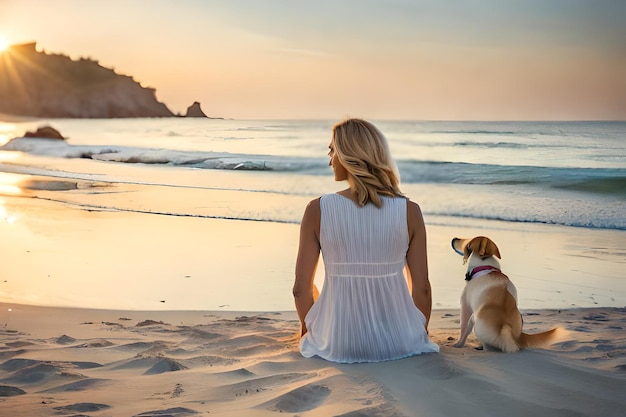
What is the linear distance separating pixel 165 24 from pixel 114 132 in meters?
13.9

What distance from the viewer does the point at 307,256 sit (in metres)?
4.18

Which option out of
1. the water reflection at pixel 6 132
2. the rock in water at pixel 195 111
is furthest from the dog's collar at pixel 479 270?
the rock in water at pixel 195 111

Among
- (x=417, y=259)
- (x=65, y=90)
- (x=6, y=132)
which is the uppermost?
(x=65, y=90)

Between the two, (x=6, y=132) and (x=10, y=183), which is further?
(x=6, y=132)

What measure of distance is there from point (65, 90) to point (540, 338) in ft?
208

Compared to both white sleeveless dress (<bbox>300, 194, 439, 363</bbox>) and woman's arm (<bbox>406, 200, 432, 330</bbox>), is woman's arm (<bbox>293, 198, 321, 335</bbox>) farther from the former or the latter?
woman's arm (<bbox>406, 200, 432, 330</bbox>)

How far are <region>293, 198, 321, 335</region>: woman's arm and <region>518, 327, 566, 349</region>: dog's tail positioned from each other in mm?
1299

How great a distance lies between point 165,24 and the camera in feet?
93.3

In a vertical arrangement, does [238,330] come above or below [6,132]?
below

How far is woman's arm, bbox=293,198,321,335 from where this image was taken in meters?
4.05

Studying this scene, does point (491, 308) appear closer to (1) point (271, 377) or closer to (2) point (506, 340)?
(2) point (506, 340)

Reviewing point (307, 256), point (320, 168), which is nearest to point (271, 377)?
point (307, 256)

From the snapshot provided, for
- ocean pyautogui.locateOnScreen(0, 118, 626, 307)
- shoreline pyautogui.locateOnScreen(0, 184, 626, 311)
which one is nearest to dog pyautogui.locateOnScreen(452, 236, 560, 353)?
shoreline pyautogui.locateOnScreen(0, 184, 626, 311)

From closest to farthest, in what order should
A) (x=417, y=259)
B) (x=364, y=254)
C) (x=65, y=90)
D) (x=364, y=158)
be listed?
(x=364, y=158) < (x=364, y=254) < (x=417, y=259) < (x=65, y=90)
